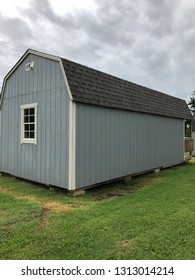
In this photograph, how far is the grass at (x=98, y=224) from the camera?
3145 millimetres

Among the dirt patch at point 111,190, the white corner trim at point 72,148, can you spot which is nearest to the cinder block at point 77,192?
the white corner trim at point 72,148

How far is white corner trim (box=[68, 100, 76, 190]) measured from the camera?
6059mm

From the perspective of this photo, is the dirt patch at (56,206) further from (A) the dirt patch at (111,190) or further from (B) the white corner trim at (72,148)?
(A) the dirt patch at (111,190)

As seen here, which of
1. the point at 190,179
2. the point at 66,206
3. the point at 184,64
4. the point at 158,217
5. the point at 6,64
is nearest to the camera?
the point at 158,217

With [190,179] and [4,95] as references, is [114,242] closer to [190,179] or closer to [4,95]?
[190,179]

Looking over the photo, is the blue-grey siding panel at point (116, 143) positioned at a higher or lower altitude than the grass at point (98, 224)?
higher

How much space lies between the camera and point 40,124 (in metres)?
7.07

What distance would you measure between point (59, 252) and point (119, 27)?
→ 9.39m

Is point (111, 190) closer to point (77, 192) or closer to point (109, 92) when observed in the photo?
point (77, 192)

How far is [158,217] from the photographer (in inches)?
175

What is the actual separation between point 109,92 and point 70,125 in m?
2.18

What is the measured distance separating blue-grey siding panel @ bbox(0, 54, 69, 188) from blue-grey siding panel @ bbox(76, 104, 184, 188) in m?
0.52

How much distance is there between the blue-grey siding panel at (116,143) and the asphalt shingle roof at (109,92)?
22cm

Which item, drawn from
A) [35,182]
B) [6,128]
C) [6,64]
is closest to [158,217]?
[35,182]
